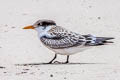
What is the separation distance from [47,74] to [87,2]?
703 cm

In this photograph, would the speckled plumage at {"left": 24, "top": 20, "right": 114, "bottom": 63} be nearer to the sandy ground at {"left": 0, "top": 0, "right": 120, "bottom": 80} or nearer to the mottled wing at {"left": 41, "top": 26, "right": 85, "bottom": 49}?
the mottled wing at {"left": 41, "top": 26, "right": 85, "bottom": 49}

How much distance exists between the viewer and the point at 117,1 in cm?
1814

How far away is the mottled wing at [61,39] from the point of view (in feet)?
40.3

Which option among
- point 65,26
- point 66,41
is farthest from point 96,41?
point 65,26

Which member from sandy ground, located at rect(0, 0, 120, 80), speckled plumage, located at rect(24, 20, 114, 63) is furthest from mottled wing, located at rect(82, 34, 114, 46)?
sandy ground, located at rect(0, 0, 120, 80)

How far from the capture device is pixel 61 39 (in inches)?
486

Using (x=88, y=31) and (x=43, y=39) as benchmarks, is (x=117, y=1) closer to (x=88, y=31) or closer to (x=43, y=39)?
(x=88, y=31)

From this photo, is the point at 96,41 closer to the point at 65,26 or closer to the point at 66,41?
the point at 66,41

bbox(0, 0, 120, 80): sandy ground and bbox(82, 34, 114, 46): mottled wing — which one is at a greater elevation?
bbox(82, 34, 114, 46): mottled wing

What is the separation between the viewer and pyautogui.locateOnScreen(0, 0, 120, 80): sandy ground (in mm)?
11266

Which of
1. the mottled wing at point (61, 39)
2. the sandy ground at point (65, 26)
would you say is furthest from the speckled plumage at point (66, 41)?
the sandy ground at point (65, 26)

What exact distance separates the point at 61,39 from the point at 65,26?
11.2ft

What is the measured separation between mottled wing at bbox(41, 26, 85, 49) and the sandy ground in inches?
13.8

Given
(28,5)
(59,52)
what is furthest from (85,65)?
(28,5)
